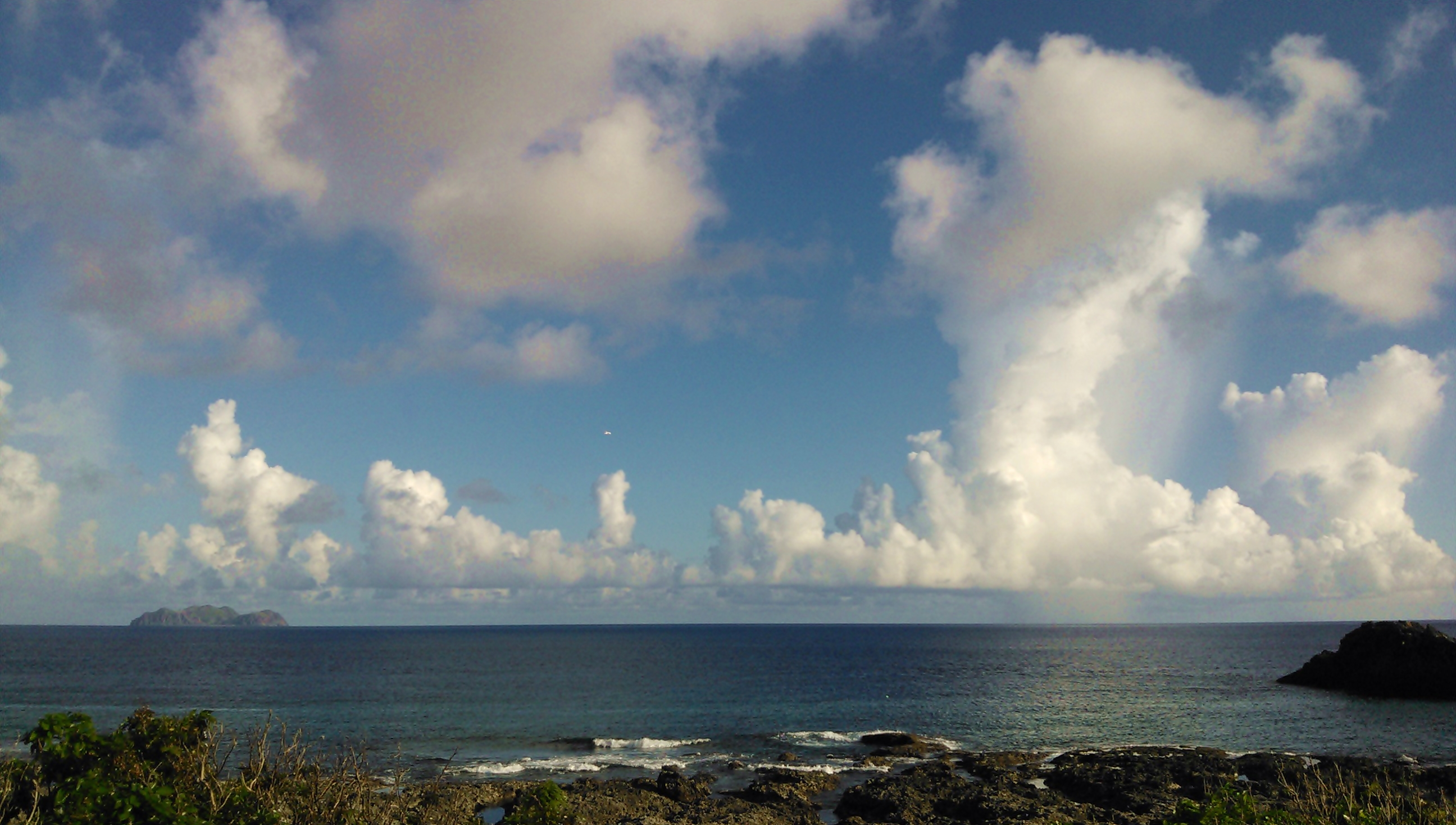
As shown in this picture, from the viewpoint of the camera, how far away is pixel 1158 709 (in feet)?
253

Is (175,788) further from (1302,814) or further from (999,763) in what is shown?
(999,763)

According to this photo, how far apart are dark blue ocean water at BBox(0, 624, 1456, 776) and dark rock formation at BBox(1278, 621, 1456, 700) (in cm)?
745

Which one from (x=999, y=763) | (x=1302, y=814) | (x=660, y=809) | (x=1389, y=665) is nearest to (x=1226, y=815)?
(x=1302, y=814)

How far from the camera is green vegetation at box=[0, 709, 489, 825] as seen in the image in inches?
543

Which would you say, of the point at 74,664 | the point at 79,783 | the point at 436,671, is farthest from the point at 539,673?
the point at 79,783

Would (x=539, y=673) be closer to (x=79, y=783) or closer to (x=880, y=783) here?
(x=880, y=783)

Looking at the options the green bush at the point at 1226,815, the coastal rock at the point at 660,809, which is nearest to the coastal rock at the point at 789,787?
the coastal rock at the point at 660,809

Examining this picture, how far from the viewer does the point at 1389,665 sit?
311ft

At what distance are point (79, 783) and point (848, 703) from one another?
8180 cm

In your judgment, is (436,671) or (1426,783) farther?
(436,671)

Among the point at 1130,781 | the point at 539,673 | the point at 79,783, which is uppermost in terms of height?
the point at 79,783

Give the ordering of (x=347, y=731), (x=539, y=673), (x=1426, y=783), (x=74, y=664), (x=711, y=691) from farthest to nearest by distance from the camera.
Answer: (x=74, y=664), (x=539, y=673), (x=711, y=691), (x=347, y=731), (x=1426, y=783)

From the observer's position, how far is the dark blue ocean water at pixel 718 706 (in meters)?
60.0

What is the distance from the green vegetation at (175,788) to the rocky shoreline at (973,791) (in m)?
11.5
